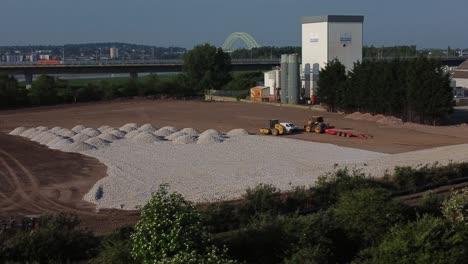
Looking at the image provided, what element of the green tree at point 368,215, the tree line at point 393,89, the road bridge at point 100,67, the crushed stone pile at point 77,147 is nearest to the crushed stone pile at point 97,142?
the crushed stone pile at point 77,147

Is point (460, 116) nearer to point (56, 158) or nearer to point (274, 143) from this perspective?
point (274, 143)

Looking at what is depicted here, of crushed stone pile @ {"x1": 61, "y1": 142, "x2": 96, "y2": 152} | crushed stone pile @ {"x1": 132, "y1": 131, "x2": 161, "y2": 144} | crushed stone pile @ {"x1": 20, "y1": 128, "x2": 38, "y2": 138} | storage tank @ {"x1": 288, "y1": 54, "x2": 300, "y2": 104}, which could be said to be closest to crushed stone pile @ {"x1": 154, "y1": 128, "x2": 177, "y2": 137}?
crushed stone pile @ {"x1": 132, "y1": 131, "x2": 161, "y2": 144}

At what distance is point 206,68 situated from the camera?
95562 millimetres

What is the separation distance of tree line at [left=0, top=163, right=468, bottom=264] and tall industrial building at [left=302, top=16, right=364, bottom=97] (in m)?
49.0

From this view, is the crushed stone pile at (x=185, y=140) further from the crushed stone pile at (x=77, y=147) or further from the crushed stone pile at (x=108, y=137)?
the crushed stone pile at (x=77, y=147)

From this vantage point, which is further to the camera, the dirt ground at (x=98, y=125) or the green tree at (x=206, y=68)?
the green tree at (x=206, y=68)

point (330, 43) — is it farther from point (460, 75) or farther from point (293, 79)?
point (460, 75)

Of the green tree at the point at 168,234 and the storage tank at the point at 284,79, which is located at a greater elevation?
the storage tank at the point at 284,79

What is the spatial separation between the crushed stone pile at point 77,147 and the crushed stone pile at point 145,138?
11.7 feet

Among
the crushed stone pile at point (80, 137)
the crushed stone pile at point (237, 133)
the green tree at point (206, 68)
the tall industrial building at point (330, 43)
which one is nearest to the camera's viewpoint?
the crushed stone pile at point (80, 137)

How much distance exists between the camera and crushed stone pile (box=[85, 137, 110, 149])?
137ft

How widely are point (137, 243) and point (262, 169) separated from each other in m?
20.8

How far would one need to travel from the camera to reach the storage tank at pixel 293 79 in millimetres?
70125

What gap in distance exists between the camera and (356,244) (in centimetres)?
1686
